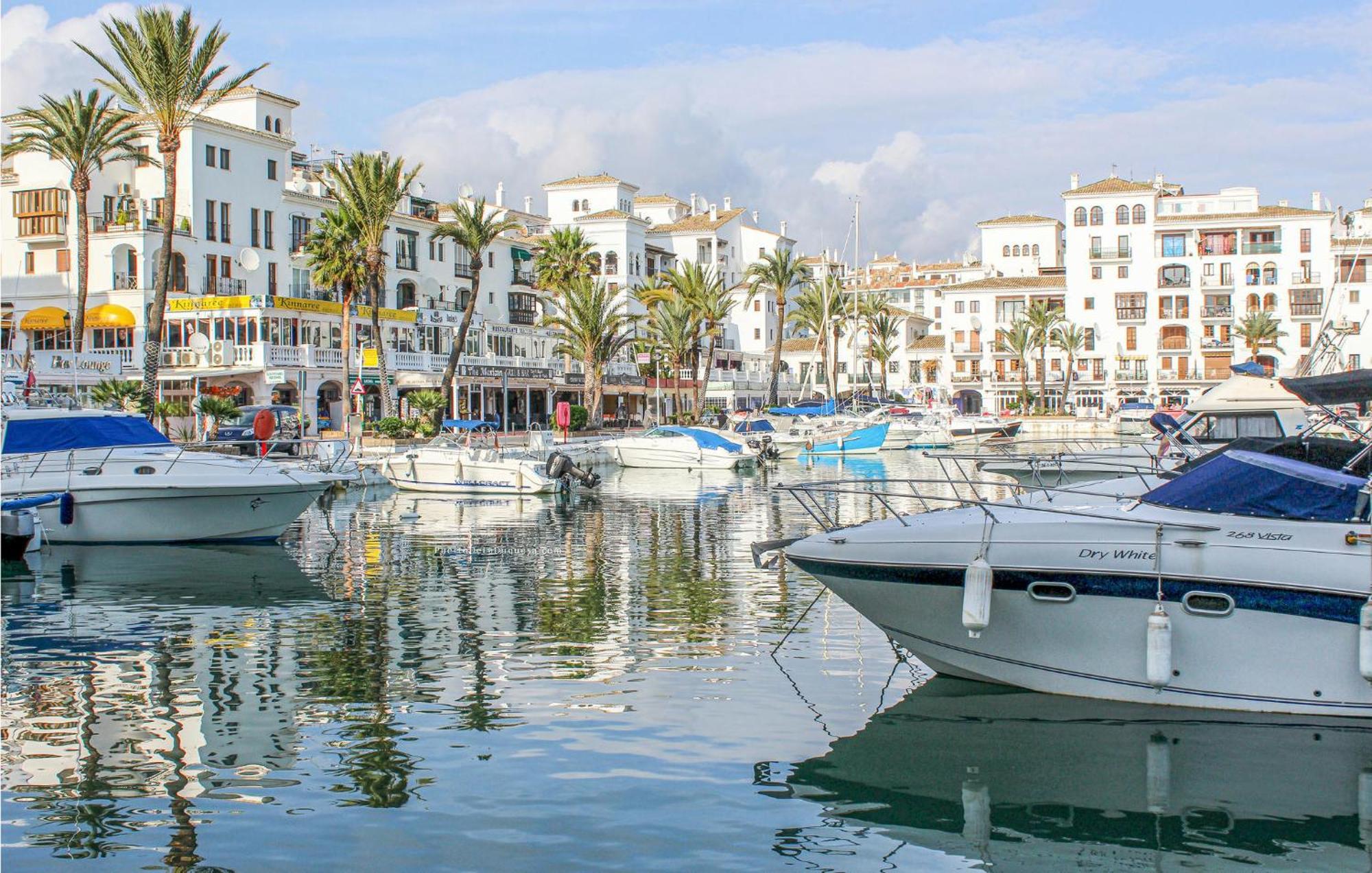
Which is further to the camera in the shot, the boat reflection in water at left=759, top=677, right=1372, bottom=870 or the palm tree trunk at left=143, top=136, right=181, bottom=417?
the palm tree trunk at left=143, top=136, right=181, bottom=417

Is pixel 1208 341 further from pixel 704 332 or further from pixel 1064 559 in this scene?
pixel 1064 559

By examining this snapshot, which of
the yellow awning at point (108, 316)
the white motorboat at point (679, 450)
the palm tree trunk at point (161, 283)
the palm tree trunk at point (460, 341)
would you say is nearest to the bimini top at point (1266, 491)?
the palm tree trunk at point (161, 283)

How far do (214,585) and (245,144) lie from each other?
51.4 m

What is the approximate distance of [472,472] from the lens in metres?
38.0

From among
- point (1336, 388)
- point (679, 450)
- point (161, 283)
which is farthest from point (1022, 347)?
point (1336, 388)

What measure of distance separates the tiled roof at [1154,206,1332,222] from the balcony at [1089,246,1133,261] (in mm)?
3385

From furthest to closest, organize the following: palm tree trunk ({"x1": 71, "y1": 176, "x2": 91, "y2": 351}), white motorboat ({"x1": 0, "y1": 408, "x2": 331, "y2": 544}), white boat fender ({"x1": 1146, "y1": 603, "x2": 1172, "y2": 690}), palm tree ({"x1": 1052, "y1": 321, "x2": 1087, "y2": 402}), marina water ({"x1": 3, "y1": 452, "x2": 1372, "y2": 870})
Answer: palm tree ({"x1": 1052, "y1": 321, "x2": 1087, "y2": 402}) < palm tree trunk ({"x1": 71, "y1": 176, "x2": 91, "y2": 351}) < white motorboat ({"x1": 0, "y1": 408, "x2": 331, "y2": 544}) < white boat fender ({"x1": 1146, "y1": 603, "x2": 1172, "y2": 690}) < marina water ({"x1": 3, "y1": 452, "x2": 1372, "y2": 870})

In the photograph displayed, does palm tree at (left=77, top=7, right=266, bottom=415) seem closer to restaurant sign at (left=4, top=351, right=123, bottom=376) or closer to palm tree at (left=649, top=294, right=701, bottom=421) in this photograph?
restaurant sign at (left=4, top=351, right=123, bottom=376)

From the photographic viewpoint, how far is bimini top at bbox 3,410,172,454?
24812 millimetres

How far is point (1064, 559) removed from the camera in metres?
11.4

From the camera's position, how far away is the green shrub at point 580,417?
68.9m

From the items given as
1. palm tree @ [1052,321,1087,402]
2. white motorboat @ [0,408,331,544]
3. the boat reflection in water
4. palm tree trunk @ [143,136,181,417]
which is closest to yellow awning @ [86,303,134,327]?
palm tree trunk @ [143,136,181,417]

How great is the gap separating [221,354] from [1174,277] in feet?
261

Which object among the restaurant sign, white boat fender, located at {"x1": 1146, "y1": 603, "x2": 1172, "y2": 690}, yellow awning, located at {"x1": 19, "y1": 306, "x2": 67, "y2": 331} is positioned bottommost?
white boat fender, located at {"x1": 1146, "y1": 603, "x2": 1172, "y2": 690}
